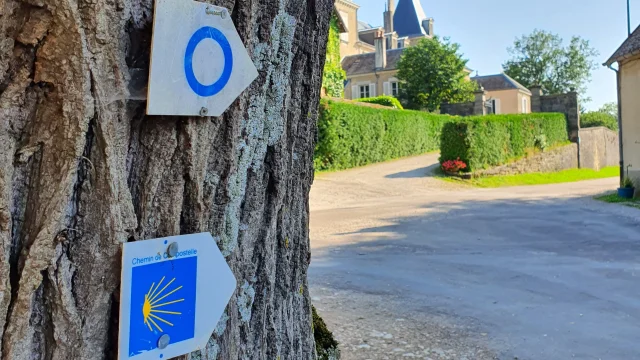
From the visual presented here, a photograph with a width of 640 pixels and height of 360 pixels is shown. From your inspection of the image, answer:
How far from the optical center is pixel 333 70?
1200 inches

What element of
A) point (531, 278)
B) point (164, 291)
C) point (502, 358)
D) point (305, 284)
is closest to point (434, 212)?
point (531, 278)

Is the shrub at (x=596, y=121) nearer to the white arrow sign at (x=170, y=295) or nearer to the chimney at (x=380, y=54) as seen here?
the chimney at (x=380, y=54)

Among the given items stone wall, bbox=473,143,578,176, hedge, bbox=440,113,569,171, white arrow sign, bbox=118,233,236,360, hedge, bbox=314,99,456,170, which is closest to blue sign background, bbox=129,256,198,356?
white arrow sign, bbox=118,233,236,360

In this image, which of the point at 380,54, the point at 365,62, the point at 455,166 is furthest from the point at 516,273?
the point at 365,62

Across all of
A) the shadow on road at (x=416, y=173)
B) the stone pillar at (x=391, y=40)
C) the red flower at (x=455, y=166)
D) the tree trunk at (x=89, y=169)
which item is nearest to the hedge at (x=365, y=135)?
the shadow on road at (x=416, y=173)

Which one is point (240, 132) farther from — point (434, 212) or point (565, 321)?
point (434, 212)

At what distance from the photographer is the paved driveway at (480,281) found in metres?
4.30

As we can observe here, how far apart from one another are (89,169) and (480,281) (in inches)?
230

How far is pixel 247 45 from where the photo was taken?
1628 millimetres

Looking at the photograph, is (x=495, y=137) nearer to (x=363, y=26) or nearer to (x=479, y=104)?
(x=479, y=104)

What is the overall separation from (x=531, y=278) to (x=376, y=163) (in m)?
18.4

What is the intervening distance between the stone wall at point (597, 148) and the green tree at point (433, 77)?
338 inches

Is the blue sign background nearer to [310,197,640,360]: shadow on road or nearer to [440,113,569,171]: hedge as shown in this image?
[310,197,640,360]: shadow on road

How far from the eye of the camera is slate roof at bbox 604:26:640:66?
15.7 metres
